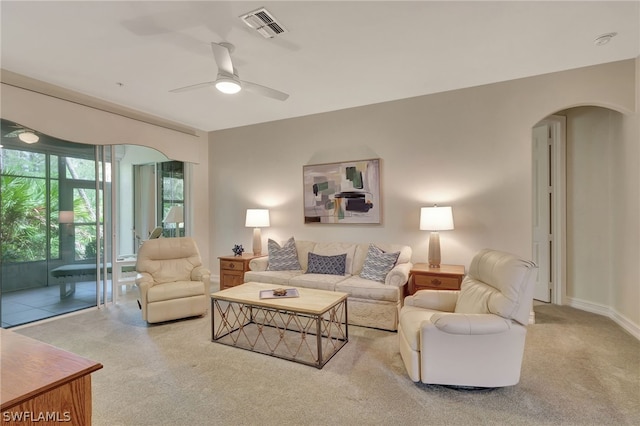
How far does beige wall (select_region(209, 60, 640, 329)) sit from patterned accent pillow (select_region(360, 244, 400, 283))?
51 cm

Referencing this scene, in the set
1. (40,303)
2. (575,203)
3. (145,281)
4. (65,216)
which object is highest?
(575,203)

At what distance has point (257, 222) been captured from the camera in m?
4.85

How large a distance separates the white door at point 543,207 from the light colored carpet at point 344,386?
3.59 feet

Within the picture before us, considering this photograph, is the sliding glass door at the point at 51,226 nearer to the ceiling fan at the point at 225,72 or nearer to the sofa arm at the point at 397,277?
the ceiling fan at the point at 225,72

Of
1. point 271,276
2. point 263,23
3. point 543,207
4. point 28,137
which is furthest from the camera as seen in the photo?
point 543,207

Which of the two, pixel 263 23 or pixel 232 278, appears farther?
pixel 232 278

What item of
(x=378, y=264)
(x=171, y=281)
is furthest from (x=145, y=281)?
(x=378, y=264)

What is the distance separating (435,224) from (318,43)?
2273 millimetres

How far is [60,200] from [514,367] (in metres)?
4.95

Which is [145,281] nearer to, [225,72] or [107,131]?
[107,131]

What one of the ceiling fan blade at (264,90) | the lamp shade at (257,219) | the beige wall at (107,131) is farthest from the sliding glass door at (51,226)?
the ceiling fan blade at (264,90)

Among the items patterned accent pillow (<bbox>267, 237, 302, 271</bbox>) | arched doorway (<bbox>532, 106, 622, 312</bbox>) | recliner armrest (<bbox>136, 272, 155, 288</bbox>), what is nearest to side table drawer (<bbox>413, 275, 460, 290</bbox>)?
patterned accent pillow (<bbox>267, 237, 302, 271</bbox>)

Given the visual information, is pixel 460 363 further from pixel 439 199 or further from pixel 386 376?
pixel 439 199

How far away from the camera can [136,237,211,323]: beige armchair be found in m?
3.43
